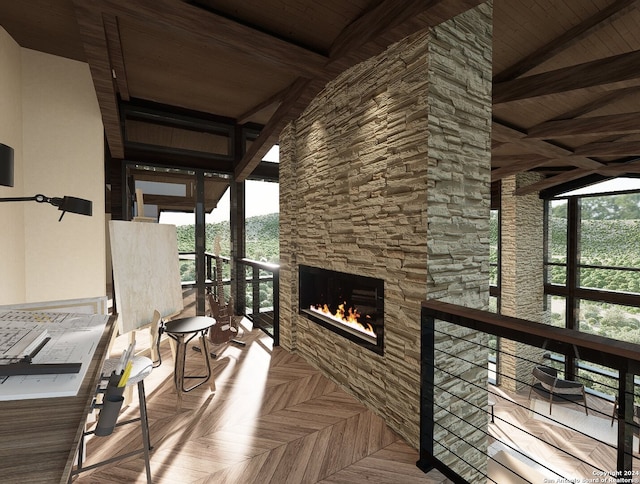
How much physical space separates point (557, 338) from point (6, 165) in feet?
7.85

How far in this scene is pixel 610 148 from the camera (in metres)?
4.56

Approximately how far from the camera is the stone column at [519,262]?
7.13 metres

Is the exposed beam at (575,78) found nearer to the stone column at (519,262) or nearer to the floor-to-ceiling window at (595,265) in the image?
the stone column at (519,262)

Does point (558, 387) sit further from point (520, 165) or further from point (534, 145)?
point (534, 145)

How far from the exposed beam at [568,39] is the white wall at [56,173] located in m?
4.32

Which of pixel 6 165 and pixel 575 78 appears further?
pixel 575 78

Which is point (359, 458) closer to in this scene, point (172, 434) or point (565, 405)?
point (172, 434)

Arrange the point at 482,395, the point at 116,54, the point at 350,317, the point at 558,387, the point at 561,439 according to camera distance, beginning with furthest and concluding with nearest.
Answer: the point at 558,387 < the point at 561,439 < the point at 116,54 < the point at 350,317 < the point at 482,395

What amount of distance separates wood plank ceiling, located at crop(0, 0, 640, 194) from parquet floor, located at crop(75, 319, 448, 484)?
252cm

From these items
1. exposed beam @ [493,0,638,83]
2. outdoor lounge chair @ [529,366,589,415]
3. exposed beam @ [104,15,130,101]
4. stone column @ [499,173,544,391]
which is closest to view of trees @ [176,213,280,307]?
exposed beam @ [104,15,130,101]

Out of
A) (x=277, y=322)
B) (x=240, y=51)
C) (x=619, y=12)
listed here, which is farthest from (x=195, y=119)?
(x=619, y=12)

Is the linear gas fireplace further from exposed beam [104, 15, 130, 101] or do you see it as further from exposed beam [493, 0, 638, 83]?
exposed beam [104, 15, 130, 101]

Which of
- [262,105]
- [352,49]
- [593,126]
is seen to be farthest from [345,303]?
[593,126]

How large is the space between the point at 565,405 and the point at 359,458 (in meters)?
6.60
